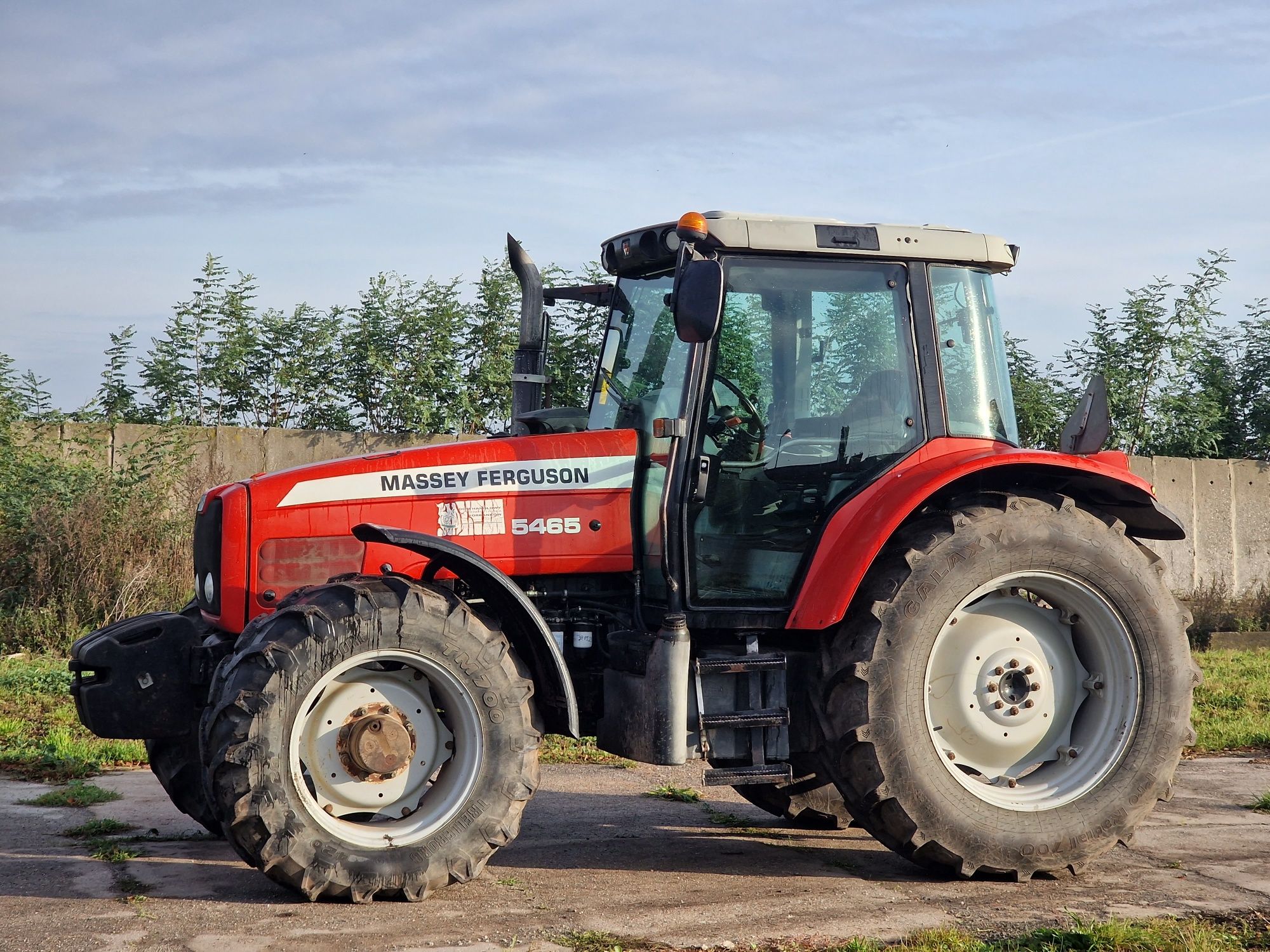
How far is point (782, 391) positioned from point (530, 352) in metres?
1.35

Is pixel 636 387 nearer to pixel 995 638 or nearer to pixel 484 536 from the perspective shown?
pixel 484 536

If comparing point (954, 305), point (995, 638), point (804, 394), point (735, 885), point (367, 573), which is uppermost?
point (954, 305)

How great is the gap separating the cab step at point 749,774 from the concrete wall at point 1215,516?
36.7 feet

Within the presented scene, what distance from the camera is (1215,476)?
50.5 feet

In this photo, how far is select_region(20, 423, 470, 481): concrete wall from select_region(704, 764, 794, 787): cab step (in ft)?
23.1

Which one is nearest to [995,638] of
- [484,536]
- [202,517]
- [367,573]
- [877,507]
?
[877,507]

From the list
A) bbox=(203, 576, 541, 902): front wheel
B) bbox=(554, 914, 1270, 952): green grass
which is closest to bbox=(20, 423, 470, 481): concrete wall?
bbox=(203, 576, 541, 902): front wheel

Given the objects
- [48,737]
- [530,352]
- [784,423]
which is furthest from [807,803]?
[48,737]

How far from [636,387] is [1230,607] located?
11390mm

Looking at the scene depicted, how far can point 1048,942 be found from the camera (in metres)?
4.17

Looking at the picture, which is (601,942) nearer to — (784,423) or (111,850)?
(784,423)

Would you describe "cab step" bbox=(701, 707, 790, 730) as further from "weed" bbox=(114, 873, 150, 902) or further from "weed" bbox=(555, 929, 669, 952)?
"weed" bbox=(114, 873, 150, 902)

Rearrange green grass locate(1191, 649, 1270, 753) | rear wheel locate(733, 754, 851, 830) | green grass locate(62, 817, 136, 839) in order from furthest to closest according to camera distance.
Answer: green grass locate(1191, 649, 1270, 753) → rear wheel locate(733, 754, 851, 830) → green grass locate(62, 817, 136, 839)

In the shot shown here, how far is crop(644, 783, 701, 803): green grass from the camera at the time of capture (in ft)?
22.5
